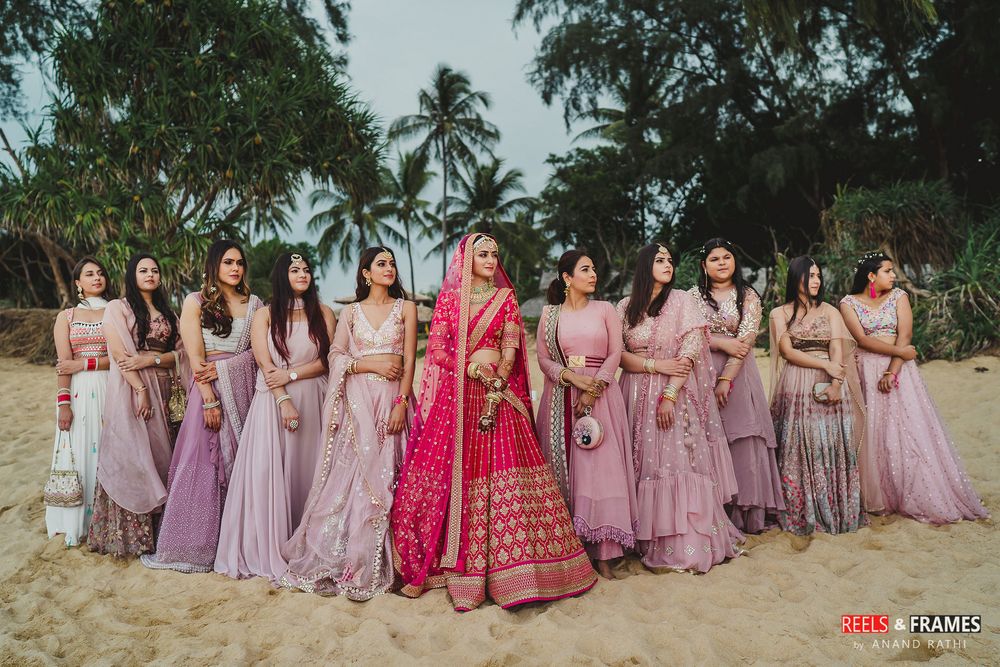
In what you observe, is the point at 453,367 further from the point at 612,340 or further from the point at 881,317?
the point at 881,317

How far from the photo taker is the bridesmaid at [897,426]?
14.0 feet

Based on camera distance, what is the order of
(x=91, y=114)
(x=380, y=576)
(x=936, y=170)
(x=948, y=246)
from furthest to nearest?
1. (x=936, y=170)
2. (x=91, y=114)
3. (x=948, y=246)
4. (x=380, y=576)

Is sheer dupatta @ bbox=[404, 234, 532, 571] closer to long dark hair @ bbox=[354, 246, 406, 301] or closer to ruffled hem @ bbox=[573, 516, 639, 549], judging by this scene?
long dark hair @ bbox=[354, 246, 406, 301]

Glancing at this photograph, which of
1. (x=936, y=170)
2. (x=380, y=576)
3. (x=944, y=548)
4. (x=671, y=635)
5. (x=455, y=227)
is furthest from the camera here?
(x=455, y=227)

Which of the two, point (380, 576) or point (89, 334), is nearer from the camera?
point (380, 576)

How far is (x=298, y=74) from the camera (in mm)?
12352

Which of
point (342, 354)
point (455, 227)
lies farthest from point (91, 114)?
point (455, 227)

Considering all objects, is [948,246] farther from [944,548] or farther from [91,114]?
[91,114]

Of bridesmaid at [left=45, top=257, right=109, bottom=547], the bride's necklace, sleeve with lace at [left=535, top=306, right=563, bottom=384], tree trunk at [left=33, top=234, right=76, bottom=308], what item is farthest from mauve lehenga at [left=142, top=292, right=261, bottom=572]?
tree trunk at [left=33, top=234, right=76, bottom=308]

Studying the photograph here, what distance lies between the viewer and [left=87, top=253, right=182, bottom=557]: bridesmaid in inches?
158

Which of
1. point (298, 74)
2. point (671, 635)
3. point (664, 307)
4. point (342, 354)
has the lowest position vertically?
point (671, 635)

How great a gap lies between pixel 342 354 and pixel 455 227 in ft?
80.0

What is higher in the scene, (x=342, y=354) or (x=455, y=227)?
(x=455, y=227)

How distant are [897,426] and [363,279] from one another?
3.52m
